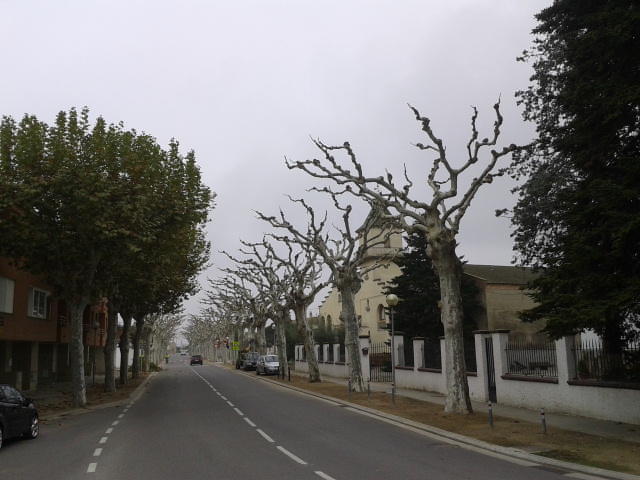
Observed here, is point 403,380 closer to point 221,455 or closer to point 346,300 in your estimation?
point 346,300

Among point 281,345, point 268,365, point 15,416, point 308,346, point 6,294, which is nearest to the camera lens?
point 15,416

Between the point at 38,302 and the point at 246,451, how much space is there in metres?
26.4

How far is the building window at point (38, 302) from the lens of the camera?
33.1 metres

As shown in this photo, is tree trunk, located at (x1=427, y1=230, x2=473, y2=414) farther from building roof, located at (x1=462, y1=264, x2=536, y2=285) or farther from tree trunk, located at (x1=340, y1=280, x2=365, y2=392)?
building roof, located at (x1=462, y1=264, x2=536, y2=285)

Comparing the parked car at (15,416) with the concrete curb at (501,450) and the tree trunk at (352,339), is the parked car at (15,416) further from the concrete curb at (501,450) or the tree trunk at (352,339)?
the tree trunk at (352,339)

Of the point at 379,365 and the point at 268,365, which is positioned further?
the point at 268,365

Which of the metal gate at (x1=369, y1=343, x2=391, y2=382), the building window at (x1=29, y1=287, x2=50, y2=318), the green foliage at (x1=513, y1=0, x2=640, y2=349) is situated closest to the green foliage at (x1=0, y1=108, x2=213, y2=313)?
the building window at (x1=29, y1=287, x2=50, y2=318)

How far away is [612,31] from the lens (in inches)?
527

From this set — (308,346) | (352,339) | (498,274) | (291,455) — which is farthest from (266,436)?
(498,274)

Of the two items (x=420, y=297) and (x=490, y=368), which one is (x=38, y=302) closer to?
(x=420, y=297)

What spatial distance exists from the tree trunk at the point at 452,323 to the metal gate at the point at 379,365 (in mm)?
17474

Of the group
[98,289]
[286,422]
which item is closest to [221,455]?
[286,422]

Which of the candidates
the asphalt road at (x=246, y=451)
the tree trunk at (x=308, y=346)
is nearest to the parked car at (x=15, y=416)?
the asphalt road at (x=246, y=451)

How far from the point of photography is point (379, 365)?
3862 cm
